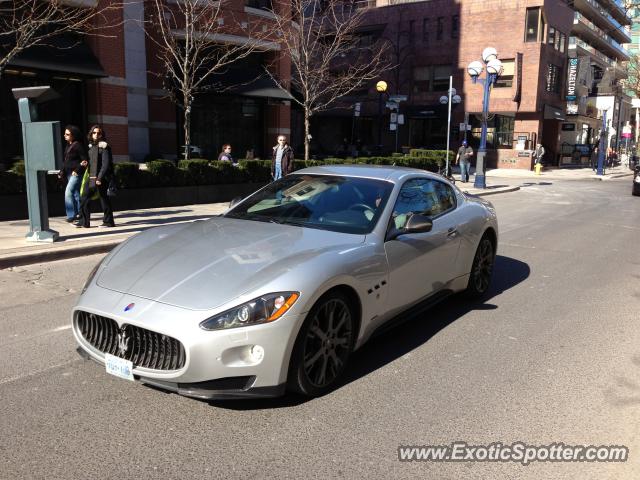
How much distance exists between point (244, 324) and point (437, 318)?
2.85 meters

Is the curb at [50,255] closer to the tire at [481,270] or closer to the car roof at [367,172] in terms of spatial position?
the car roof at [367,172]

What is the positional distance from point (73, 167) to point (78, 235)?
1.54 m

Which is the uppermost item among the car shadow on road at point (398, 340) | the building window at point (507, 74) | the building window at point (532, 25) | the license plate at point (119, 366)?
the building window at point (532, 25)

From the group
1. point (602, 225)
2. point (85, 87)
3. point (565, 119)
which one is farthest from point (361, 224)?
point (565, 119)

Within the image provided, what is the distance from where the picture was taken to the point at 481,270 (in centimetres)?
617

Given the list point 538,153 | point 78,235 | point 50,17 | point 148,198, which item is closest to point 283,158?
point 148,198

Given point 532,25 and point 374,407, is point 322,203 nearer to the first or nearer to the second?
point 374,407

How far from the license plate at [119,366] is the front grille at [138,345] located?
1.2 inches

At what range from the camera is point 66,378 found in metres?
4.00

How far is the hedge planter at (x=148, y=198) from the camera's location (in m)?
10.9

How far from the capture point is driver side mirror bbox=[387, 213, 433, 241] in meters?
4.41

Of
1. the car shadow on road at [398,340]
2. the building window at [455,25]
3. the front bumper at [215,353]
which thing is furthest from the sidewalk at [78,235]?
the building window at [455,25]

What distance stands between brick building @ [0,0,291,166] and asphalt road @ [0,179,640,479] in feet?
38.2

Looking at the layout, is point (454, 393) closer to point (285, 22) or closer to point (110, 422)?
point (110, 422)
